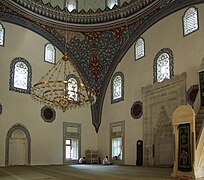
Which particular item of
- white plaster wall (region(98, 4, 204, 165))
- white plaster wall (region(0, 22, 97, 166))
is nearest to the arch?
white plaster wall (region(0, 22, 97, 166))

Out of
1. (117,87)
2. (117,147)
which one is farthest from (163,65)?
(117,147)

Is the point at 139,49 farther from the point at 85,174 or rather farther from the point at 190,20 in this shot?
the point at 85,174

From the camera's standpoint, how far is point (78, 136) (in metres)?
14.1

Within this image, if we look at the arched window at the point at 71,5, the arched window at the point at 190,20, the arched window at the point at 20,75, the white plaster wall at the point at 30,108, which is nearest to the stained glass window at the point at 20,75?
the arched window at the point at 20,75

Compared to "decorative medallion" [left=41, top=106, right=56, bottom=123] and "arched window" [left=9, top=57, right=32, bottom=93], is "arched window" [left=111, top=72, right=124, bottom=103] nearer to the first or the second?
"decorative medallion" [left=41, top=106, right=56, bottom=123]

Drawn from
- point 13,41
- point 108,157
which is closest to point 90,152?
point 108,157

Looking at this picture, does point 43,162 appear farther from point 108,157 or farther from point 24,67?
point 24,67

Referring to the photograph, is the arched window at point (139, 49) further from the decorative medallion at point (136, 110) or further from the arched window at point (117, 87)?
the decorative medallion at point (136, 110)

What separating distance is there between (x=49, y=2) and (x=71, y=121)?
5392 millimetres

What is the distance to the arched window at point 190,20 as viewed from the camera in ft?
33.7

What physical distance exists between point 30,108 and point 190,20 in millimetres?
7073

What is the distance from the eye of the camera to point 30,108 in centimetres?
1266

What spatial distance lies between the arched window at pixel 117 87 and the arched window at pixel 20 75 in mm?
3753

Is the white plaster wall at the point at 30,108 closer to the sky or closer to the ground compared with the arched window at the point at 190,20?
closer to the ground
